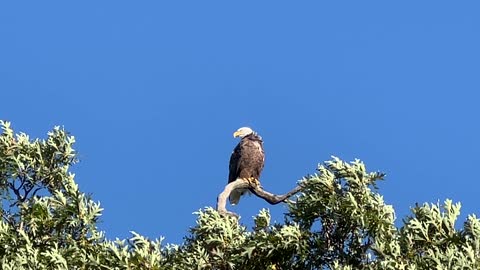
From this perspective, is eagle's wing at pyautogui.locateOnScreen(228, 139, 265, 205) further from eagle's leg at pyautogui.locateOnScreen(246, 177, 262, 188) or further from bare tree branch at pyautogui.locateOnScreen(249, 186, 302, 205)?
bare tree branch at pyautogui.locateOnScreen(249, 186, 302, 205)

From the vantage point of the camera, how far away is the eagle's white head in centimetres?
2300

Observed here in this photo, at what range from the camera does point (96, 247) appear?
12695 mm

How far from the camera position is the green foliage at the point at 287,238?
38.0ft

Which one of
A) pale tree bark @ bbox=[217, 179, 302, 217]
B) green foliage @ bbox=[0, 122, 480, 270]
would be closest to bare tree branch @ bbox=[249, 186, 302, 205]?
pale tree bark @ bbox=[217, 179, 302, 217]

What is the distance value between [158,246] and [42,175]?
2.60 meters

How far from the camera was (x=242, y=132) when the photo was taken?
912 inches

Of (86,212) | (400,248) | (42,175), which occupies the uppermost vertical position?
(42,175)

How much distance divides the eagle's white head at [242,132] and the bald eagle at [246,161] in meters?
0.29

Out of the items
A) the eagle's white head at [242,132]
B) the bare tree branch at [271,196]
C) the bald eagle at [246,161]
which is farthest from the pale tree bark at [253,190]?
the eagle's white head at [242,132]

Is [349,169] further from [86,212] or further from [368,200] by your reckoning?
[86,212]

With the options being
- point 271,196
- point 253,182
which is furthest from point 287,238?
point 253,182

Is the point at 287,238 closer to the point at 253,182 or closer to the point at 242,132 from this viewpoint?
the point at 253,182

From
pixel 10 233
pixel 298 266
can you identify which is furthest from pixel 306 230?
pixel 10 233

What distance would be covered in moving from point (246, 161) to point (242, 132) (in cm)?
144
